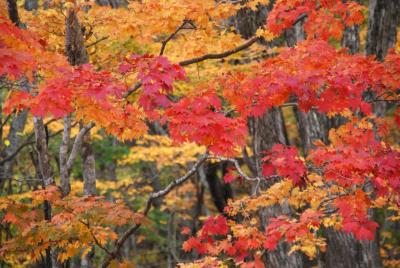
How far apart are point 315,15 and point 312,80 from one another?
2386 mm

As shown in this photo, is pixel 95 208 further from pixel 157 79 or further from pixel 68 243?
pixel 157 79

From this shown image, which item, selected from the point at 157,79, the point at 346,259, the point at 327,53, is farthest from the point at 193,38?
the point at 346,259

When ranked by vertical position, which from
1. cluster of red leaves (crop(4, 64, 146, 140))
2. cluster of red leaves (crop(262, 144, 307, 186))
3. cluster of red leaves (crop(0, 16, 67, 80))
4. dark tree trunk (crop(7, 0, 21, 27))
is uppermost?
dark tree trunk (crop(7, 0, 21, 27))

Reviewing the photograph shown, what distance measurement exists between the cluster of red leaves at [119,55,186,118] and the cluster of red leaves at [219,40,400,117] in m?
1.15

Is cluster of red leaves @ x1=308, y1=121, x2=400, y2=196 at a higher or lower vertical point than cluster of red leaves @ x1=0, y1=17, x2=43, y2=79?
lower

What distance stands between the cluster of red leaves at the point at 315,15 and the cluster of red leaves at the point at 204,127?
236cm

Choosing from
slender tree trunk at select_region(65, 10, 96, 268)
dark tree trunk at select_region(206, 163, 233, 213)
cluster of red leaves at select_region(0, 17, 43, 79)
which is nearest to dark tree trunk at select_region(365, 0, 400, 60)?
dark tree trunk at select_region(206, 163, 233, 213)

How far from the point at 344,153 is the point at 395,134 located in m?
13.7

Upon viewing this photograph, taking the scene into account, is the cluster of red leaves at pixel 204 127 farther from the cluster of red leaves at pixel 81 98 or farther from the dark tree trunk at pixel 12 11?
the dark tree trunk at pixel 12 11

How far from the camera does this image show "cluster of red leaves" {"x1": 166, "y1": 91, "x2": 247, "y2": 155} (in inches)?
192

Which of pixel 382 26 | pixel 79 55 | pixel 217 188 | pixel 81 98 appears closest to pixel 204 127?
pixel 81 98

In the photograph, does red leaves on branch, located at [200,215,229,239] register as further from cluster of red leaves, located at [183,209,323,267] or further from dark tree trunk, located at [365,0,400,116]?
dark tree trunk, located at [365,0,400,116]

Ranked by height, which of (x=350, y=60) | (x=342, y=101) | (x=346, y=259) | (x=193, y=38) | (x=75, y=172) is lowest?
(x=346, y=259)

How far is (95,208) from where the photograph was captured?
224 inches
